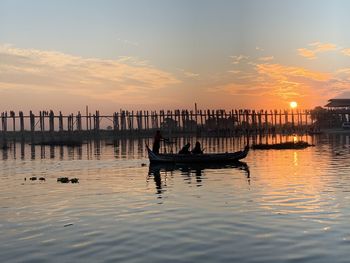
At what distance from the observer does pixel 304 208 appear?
1487cm

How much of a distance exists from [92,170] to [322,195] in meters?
17.1

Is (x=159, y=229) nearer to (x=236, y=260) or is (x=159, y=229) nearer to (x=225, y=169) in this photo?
(x=236, y=260)

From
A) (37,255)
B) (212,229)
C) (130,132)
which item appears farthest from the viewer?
(130,132)

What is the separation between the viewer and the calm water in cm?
1030

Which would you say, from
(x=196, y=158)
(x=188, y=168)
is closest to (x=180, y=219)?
(x=188, y=168)

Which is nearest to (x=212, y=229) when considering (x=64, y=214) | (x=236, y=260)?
(x=236, y=260)

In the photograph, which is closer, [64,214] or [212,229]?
[212,229]

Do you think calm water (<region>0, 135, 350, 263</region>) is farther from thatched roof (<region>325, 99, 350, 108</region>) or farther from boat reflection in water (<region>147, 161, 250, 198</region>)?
thatched roof (<region>325, 99, 350, 108</region>)

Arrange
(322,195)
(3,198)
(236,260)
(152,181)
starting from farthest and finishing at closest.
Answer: (152,181), (3,198), (322,195), (236,260)

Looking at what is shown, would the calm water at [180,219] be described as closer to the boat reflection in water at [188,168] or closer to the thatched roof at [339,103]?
the boat reflection in water at [188,168]

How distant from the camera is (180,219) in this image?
13.7 metres

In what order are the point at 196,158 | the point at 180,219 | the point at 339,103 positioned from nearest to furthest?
the point at 180,219 < the point at 196,158 < the point at 339,103

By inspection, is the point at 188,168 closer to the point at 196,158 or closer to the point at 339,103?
the point at 196,158

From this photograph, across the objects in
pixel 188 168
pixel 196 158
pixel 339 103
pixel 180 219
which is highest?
pixel 339 103
